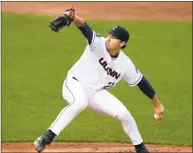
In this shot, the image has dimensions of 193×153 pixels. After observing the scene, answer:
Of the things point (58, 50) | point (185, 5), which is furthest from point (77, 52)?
point (185, 5)

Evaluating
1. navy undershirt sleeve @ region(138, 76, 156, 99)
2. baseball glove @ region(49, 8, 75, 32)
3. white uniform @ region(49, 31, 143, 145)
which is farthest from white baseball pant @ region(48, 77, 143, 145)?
baseball glove @ region(49, 8, 75, 32)

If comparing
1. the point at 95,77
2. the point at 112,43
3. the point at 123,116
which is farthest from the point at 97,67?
the point at 123,116

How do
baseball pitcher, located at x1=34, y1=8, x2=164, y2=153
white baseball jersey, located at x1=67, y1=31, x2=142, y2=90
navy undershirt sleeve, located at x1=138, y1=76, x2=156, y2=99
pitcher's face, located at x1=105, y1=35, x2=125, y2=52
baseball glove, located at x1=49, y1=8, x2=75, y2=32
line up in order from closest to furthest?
baseball glove, located at x1=49, y1=8, x2=75, y2=32 → baseball pitcher, located at x1=34, y1=8, x2=164, y2=153 → white baseball jersey, located at x1=67, y1=31, x2=142, y2=90 → pitcher's face, located at x1=105, y1=35, x2=125, y2=52 → navy undershirt sleeve, located at x1=138, y1=76, x2=156, y2=99

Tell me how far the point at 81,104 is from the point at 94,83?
0.38 metres

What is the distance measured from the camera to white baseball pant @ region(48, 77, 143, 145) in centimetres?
681

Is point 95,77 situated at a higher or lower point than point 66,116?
higher

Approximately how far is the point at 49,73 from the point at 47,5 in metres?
7.10

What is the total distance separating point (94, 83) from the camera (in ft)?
23.2

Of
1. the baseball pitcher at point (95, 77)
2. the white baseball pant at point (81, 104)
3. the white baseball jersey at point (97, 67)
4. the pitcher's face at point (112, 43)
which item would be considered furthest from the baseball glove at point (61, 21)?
the white baseball pant at point (81, 104)

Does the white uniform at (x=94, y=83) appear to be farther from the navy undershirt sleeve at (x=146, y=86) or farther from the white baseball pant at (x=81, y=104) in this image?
the navy undershirt sleeve at (x=146, y=86)

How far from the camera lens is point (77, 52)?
1747cm

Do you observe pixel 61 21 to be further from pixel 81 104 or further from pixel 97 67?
pixel 81 104

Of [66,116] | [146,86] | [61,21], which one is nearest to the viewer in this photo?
[61,21]

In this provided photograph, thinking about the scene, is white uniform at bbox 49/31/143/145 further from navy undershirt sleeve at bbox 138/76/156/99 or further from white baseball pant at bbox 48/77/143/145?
navy undershirt sleeve at bbox 138/76/156/99
